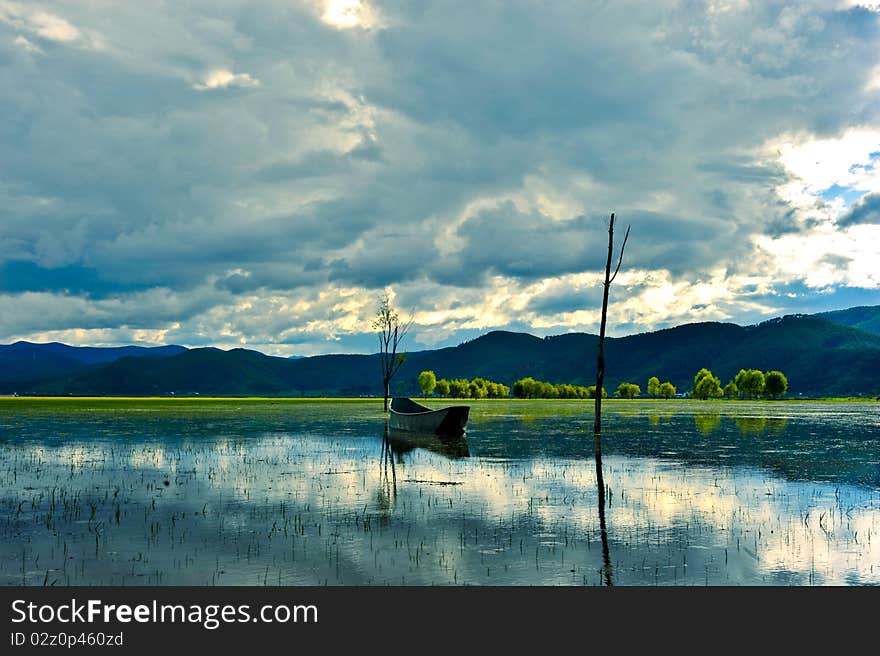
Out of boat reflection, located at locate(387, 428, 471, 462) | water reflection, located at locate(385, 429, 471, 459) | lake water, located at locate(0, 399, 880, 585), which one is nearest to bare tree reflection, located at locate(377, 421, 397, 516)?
lake water, located at locate(0, 399, 880, 585)

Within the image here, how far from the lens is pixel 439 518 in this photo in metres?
19.9

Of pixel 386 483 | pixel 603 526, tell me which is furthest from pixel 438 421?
pixel 603 526

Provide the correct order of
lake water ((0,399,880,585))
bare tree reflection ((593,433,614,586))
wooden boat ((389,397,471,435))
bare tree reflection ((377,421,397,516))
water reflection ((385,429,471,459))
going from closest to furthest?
1. bare tree reflection ((593,433,614,586))
2. lake water ((0,399,880,585))
3. bare tree reflection ((377,421,397,516))
4. water reflection ((385,429,471,459))
5. wooden boat ((389,397,471,435))

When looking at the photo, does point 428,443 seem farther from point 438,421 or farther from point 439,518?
point 439,518

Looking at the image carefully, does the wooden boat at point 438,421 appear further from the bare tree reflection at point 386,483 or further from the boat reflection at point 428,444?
the bare tree reflection at point 386,483

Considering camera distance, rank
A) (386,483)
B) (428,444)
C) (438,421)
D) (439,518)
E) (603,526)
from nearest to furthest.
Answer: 1. (603,526)
2. (439,518)
3. (386,483)
4. (428,444)
5. (438,421)

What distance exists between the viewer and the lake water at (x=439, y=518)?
558 inches

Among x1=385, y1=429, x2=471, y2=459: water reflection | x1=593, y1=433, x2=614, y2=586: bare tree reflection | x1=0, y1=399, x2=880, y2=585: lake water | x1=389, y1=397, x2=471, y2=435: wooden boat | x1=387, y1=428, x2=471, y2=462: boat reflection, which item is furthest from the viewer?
x1=389, y1=397, x2=471, y2=435: wooden boat

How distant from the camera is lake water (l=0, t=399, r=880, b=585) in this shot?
1418 centimetres

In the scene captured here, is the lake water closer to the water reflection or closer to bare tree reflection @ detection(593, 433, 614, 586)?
bare tree reflection @ detection(593, 433, 614, 586)

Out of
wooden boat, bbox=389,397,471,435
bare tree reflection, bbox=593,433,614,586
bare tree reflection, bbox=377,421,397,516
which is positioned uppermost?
wooden boat, bbox=389,397,471,435

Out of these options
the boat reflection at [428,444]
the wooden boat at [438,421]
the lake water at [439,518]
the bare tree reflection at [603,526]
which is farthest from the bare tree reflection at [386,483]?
the wooden boat at [438,421]
